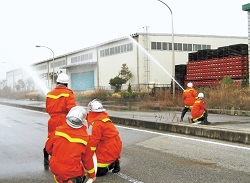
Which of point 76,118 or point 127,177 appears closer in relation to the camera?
point 76,118


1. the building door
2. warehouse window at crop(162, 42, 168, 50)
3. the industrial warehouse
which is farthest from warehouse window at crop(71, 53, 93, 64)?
warehouse window at crop(162, 42, 168, 50)

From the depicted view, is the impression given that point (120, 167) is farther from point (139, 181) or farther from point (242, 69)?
point (242, 69)

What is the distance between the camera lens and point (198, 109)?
1205 cm

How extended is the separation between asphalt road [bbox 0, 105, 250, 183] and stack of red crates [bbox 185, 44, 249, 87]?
49.7 feet

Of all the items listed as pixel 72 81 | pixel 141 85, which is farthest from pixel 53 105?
pixel 72 81

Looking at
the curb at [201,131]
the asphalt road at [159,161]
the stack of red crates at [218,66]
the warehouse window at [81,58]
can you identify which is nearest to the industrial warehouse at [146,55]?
the warehouse window at [81,58]

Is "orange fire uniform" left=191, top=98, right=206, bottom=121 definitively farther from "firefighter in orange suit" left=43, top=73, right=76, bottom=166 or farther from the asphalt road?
"firefighter in orange suit" left=43, top=73, right=76, bottom=166

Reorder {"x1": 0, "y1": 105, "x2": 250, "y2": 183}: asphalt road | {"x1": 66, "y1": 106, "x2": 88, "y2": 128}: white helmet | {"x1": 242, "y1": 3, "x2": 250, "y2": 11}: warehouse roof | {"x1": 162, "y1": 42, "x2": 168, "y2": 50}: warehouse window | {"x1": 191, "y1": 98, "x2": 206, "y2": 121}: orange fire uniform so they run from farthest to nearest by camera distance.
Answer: {"x1": 162, "y1": 42, "x2": 168, "y2": 50}: warehouse window, {"x1": 242, "y1": 3, "x2": 250, "y2": 11}: warehouse roof, {"x1": 191, "y1": 98, "x2": 206, "y2": 121}: orange fire uniform, {"x1": 0, "y1": 105, "x2": 250, "y2": 183}: asphalt road, {"x1": 66, "y1": 106, "x2": 88, "y2": 128}: white helmet

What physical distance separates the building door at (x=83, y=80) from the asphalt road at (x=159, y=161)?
44211 mm

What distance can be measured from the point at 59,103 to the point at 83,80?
52.3 m

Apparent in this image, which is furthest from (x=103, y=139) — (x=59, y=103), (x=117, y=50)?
(x=117, y=50)

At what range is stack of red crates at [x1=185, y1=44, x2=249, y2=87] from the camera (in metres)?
24.8

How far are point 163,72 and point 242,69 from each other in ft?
60.9

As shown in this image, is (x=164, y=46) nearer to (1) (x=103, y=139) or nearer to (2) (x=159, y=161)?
(2) (x=159, y=161)
